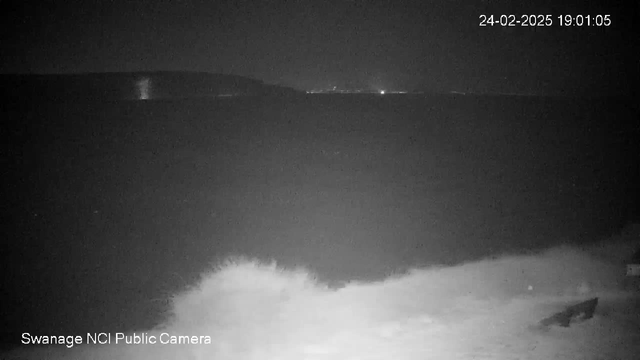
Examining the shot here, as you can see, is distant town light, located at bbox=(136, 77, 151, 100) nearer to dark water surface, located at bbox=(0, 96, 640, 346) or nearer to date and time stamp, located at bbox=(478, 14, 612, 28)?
dark water surface, located at bbox=(0, 96, 640, 346)

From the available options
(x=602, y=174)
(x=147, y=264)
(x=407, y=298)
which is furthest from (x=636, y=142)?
(x=147, y=264)

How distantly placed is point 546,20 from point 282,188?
1239 mm

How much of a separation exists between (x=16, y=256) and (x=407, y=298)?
1.46 m

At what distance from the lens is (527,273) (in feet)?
4.90

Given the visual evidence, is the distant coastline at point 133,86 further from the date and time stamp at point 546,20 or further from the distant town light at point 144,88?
the date and time stamp at point 546,20

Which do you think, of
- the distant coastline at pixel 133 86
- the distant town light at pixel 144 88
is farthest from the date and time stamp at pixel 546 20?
the distant town light at pixel 144 88

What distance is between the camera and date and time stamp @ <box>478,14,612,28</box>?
152cm

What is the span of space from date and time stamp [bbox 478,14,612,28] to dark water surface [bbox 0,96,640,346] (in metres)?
0.30

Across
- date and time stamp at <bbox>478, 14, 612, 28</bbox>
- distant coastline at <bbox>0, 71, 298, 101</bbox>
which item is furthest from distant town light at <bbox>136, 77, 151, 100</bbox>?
date and time stamp at <bbox>478, 14, 612, 28</bbox>

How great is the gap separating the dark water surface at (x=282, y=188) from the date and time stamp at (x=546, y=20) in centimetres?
30

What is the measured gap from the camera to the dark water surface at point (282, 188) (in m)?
1.45

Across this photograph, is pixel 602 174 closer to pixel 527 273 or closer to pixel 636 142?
pixel 636 142

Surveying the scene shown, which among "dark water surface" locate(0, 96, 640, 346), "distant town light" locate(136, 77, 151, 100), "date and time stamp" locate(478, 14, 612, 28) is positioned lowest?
"dark water surface" locate(0, 96, 640, 346)

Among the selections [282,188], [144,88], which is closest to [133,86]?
[144,88]
